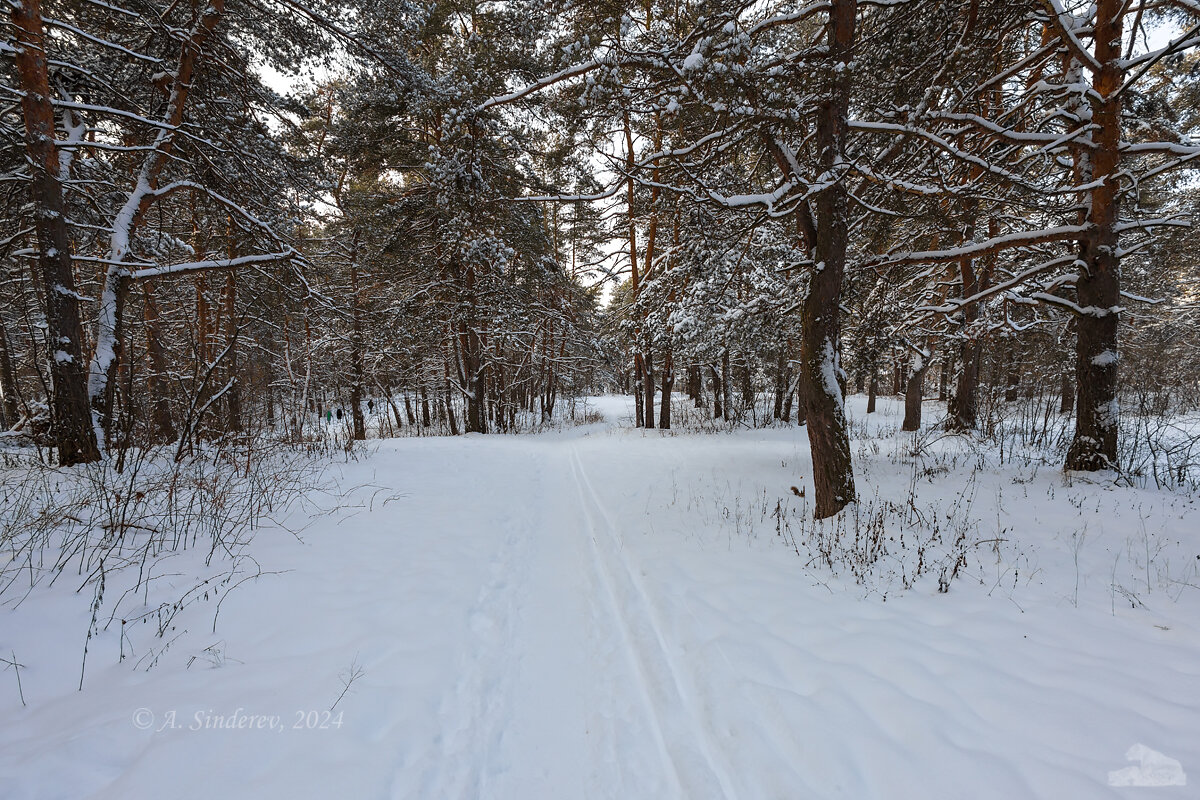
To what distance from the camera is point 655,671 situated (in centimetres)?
310

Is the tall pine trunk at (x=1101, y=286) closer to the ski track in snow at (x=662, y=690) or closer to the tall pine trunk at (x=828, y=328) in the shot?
the tall pine trunk at (x=828, y=328)

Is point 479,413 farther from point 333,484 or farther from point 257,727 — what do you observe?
point 257,727

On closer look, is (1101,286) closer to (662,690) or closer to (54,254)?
(662,690)

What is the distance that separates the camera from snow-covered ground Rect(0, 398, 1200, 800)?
6.94 feet

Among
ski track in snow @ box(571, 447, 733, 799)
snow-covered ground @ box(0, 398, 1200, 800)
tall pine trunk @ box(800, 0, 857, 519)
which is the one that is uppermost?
tall pine trunk @ box(800, 0, 857, 519)

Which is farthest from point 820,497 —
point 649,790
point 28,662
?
point 28,662

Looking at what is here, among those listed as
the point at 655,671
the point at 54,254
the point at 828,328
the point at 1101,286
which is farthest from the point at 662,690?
the point at 54,254

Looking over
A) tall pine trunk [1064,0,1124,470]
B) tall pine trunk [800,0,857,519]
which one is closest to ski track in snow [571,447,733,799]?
tall pine trunk [800,0,857,519]

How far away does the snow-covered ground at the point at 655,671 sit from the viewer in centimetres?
212

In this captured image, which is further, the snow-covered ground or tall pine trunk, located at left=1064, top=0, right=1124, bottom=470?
tall pine trunk, located at left=1064, top=0, right=1124, bottom=470

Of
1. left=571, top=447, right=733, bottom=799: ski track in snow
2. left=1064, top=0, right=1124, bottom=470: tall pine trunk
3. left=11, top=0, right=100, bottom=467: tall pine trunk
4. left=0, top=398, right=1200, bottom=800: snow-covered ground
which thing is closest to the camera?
left=0, top=398, right=1200, bottom=800: snow-covered ground

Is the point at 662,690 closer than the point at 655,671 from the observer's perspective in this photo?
Yes

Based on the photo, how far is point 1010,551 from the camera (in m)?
4.38

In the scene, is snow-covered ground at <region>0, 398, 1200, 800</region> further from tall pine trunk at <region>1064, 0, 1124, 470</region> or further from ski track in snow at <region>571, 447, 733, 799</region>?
tall pine trunk at <region>1064, 0, 1124, 470</region>
